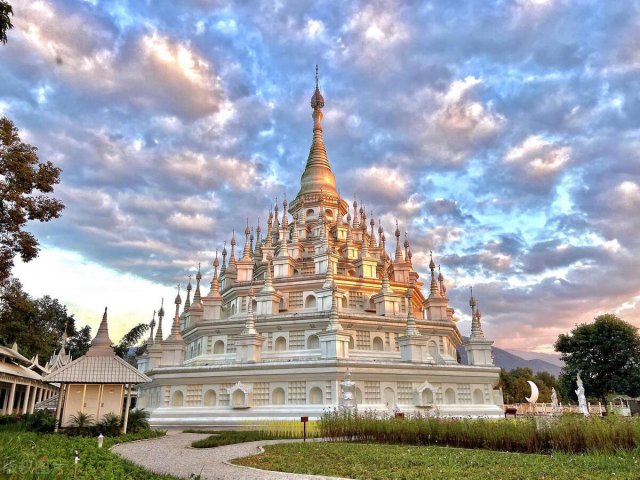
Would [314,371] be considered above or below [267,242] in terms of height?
below

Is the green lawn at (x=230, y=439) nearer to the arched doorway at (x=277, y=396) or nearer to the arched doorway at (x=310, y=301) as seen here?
the arched doorway at (x=277, y=396)

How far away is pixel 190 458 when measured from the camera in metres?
19.1

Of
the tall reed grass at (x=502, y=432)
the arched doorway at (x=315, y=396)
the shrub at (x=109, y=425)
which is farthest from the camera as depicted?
the arched doorway at (x=315, y=396)

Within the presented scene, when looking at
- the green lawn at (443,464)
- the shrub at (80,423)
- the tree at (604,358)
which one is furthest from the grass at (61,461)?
the tree at (604,358)

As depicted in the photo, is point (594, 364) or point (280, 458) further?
point (594, 364)

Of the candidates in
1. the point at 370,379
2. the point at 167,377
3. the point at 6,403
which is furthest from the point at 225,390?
the point at 6,403

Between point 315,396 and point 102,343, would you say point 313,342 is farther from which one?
point 102,343

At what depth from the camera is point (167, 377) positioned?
3741cm

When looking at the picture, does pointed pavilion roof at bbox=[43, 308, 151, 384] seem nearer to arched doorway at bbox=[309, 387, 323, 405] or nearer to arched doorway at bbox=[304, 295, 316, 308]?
arched doorway at bbox=[309, 387, 323, 405]

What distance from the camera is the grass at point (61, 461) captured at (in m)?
10.9

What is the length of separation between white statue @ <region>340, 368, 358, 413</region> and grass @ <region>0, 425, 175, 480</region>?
42.7 ft

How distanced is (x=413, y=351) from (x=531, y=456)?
20369 mm

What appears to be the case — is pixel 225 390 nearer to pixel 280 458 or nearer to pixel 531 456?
pixel 280 458

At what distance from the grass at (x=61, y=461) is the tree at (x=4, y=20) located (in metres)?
13.5
